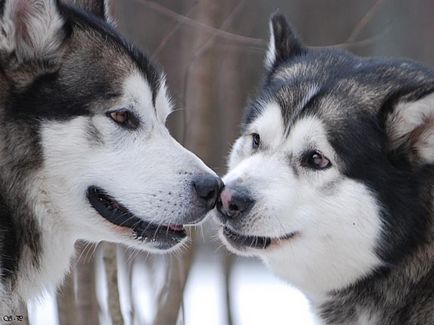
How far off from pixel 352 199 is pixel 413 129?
1.27 ft

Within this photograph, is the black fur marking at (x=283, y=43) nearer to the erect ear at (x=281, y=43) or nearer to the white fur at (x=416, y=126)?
the erect ear at (x=281, y=43)

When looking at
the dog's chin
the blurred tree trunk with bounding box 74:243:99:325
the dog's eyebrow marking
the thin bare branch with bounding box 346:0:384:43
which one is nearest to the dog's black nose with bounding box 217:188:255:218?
the dog's chin

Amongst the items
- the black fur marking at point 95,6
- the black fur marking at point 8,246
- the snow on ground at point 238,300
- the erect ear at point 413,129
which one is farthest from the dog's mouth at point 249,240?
the snow on ground at point 238,300

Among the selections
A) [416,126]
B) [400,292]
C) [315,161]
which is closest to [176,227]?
[315,161]

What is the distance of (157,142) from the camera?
14.0ft

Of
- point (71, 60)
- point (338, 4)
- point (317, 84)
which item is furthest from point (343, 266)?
point (338, 4)

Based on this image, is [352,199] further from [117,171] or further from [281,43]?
[281,43]

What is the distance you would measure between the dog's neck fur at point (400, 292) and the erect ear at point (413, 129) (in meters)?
0.31

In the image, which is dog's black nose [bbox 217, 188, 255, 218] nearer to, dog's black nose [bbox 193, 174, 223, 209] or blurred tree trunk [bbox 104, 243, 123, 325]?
dog's black nose [bbox 193, 174, 223, 209]

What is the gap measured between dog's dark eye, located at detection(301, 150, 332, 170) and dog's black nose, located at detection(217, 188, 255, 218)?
0.93 feet

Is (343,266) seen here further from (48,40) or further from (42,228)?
(48,40)

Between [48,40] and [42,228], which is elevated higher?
[48,40]

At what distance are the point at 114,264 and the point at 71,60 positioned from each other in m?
1.55

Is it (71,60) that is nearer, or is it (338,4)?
(71,60)
